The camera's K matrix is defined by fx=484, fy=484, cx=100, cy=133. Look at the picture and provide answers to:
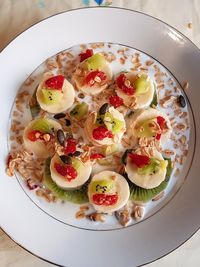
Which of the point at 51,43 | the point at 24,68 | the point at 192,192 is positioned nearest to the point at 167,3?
the point at 51,43

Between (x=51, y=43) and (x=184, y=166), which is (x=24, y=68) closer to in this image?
(x=51, y=43)

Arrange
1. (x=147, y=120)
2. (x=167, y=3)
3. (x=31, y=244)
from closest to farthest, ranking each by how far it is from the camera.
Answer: (x=31, y=244) < (x=147, y=120) < (x=167, y=3)

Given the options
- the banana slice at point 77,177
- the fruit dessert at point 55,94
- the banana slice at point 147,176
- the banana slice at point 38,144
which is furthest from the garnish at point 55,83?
the banana slice at point 147,176

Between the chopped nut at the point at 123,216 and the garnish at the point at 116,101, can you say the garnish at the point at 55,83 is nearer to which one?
the garnish at the point at 116,101

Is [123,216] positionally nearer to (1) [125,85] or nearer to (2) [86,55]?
(1) [125,85]

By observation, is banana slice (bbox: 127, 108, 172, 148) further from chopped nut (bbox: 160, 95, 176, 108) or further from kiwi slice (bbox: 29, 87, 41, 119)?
kiwi slice (bbox: 29, 87, 41, 119)
